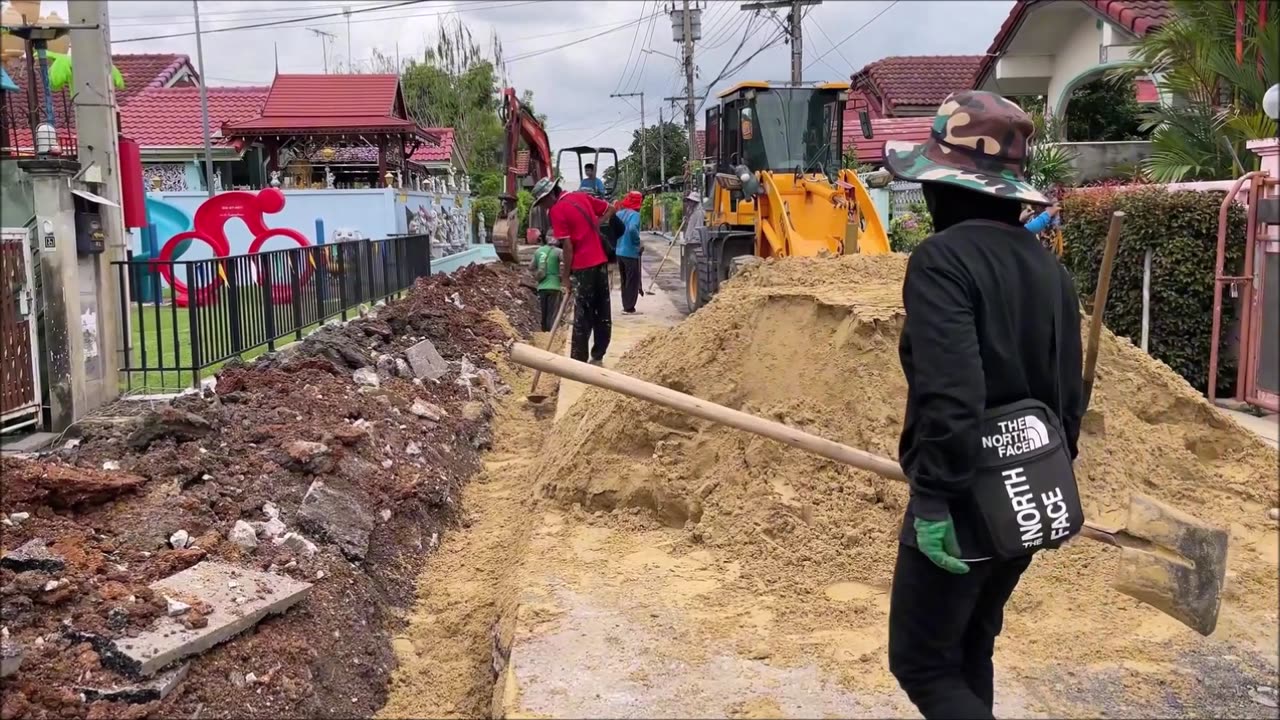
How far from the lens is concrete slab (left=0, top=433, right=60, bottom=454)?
5.95m

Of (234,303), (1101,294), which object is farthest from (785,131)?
(1101,294)

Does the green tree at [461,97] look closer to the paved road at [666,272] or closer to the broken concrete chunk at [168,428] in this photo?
the paved road at [666,272]

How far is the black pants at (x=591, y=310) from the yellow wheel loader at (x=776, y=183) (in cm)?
188

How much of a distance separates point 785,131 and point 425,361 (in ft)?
18.4

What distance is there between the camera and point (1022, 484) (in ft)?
8.22

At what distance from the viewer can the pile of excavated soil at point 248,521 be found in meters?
3.66

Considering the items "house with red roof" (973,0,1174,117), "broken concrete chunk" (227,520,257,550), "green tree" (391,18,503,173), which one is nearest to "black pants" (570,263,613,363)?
"broken concrete chunk" (227,520,257,550)

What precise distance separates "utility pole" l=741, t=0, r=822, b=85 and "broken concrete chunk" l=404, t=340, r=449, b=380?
60.2ft

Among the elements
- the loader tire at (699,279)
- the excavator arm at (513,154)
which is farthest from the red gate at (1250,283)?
the excavator arm at (513,154)

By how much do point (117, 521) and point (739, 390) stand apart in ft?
9.98

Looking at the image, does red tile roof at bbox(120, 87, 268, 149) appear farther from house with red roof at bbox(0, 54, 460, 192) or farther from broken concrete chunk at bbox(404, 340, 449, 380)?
broken concrete chunk at bbox(404, 340, 449, 380)

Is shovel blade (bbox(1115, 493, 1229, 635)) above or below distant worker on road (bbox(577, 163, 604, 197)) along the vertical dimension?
below

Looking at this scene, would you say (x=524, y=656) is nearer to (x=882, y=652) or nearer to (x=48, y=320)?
(x=882, y=652)

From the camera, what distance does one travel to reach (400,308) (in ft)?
→ 40.4
